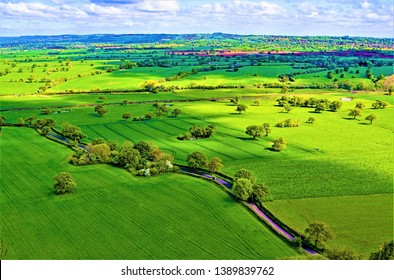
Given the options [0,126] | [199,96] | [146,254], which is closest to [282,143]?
[146,254]

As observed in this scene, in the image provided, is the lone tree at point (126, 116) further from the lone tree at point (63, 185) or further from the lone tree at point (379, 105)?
the lone tree at point (379, 105)

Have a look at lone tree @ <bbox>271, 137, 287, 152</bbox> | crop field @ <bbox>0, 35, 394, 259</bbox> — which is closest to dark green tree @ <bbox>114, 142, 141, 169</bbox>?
crop field @ <bbox>0, 35, 394, 259</bbox>

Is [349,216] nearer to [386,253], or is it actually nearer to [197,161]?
[386,253]

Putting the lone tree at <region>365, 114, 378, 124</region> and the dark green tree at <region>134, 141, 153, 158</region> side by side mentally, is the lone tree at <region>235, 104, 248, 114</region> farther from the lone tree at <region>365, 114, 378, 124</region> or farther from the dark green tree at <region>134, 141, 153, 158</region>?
the dark green tree at <region>134, 141, 153, 158</region>

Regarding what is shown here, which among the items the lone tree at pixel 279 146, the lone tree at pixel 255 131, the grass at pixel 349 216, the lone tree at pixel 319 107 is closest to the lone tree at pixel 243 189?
the grass at pixel 349 216

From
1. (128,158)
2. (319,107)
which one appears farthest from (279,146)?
(319,107)

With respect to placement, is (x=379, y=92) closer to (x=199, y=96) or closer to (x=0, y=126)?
(x=199, y=96)

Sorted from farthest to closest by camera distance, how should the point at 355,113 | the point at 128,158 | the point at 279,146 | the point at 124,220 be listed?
the point at 355,113 < the point at 279,146 < the point at 128,158 < the point at 124,220
